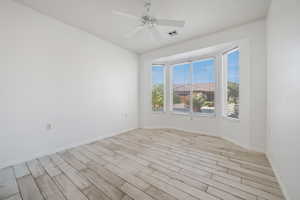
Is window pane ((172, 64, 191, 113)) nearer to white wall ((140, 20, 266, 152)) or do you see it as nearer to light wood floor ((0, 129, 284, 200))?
white wall ((140, 20, 266, 152))

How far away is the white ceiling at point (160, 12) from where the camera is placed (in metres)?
2.04

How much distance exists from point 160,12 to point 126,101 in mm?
2641

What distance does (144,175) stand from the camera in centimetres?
174

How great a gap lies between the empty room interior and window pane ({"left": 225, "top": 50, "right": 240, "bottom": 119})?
32 millimetres

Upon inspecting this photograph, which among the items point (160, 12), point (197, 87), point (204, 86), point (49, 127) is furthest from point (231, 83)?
point (49, 127)

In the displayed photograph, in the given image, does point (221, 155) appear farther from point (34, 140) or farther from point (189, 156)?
point (34, 140)

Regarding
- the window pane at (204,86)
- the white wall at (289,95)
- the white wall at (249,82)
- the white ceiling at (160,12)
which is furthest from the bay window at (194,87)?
the white wall at (289,95)

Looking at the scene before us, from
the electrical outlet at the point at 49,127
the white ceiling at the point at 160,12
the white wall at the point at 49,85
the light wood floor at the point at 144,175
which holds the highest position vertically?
the white ceiling at the point at 160,12

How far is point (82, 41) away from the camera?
2.86 m

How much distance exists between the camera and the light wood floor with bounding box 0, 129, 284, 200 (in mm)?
1399

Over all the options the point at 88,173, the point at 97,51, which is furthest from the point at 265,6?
the point at 88,173

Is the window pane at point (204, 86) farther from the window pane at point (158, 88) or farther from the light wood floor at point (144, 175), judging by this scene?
the light wood floor at point (144, 175)

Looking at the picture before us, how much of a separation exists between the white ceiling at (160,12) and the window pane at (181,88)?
4.40ft

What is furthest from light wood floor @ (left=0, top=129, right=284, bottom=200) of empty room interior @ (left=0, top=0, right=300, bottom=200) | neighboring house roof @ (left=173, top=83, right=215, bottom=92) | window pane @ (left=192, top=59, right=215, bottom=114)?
neighboring house roof @ (left=173, top=83, right=215, bottom=92)
